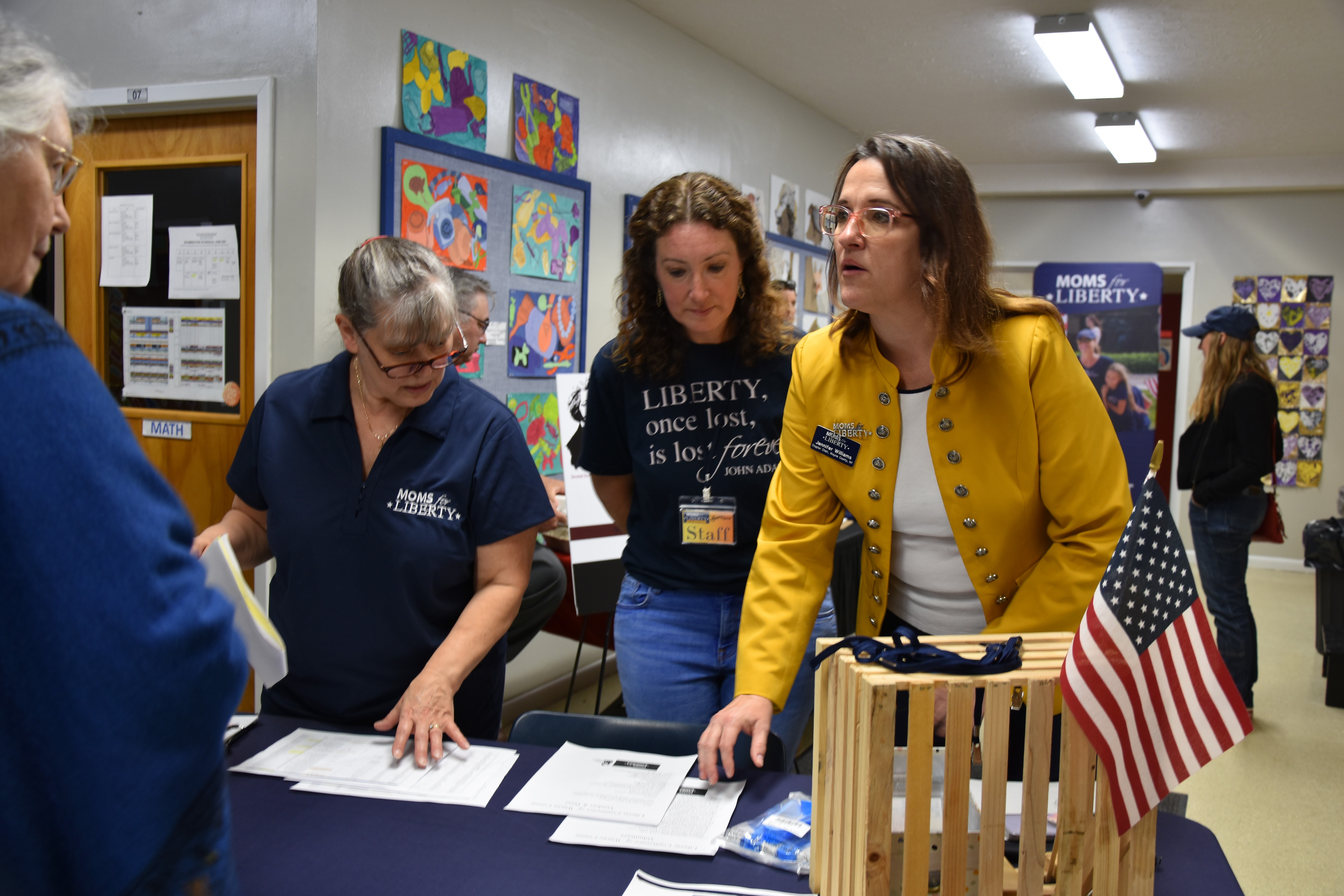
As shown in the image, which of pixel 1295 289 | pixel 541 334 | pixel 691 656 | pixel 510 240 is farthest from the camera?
pixel 1295 289

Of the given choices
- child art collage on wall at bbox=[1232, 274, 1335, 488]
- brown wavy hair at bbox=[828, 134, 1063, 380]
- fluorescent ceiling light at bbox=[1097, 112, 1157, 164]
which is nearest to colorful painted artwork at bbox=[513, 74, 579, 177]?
brown wavy hair at bbox=[828, 134, 1063, 380]

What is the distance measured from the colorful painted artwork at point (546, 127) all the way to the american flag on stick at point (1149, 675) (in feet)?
10.6

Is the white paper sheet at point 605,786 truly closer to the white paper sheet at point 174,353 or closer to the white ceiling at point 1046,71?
the white paper sheet at point 174,353

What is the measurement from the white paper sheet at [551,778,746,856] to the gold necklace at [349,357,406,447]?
0.74m

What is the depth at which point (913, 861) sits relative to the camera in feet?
3.25

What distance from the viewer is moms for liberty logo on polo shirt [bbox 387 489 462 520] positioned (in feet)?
5.31

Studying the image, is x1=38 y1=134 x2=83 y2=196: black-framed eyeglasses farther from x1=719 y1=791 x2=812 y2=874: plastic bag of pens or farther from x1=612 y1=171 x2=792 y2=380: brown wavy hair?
x1=612 y1=171 x2=792 y2=380: brown wavy hair

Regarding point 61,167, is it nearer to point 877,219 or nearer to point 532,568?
point 877,219

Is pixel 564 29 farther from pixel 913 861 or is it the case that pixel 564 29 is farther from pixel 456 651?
pixel 913 861

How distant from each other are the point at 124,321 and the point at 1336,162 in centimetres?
839

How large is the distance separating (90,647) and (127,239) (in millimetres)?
3310

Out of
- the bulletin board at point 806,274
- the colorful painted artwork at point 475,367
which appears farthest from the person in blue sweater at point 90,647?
the bulletin board at point 806,274

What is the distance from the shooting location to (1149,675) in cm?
104

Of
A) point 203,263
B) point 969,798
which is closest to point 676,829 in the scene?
point 969,798
